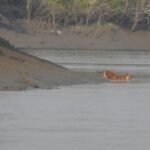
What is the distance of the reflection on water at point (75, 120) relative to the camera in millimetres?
13930

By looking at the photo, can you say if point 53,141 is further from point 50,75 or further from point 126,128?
point 50,75

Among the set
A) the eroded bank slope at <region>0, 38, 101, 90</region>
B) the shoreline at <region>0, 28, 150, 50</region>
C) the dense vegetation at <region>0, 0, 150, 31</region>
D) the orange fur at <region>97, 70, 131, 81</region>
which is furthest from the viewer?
the dense vegetation at <region>0, 0, 150, 31</region>

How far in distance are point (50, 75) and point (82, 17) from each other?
26746 mm

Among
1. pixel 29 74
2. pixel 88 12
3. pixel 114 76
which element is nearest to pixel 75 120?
pixel 29 74

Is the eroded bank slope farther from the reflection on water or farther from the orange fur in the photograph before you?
the reflection on water

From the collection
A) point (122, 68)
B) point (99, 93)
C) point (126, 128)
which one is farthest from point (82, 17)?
point (126, 128)

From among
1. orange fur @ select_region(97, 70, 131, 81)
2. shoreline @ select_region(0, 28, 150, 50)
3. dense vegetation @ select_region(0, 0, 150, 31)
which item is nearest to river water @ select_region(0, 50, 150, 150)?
orange fur @ select_region(97, 70, 131, 81)

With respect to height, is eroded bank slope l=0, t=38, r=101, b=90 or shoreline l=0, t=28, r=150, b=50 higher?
eroded bank slope l=0, t=38, r=101, b=90

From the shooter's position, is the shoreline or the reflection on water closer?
the reflection on water

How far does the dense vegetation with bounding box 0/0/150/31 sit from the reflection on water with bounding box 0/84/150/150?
28.3 metres

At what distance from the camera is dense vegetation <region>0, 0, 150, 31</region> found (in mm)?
50250

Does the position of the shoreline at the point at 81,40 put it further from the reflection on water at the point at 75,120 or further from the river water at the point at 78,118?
the reflection on water at the point at 75,120

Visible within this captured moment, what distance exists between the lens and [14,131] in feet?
48.9

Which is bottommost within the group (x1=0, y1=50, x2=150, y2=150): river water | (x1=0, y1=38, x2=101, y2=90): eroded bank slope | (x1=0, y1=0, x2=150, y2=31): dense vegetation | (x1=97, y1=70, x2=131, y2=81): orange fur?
(x1=0, y1=0, x2=150, y2=31): dense vegetation
